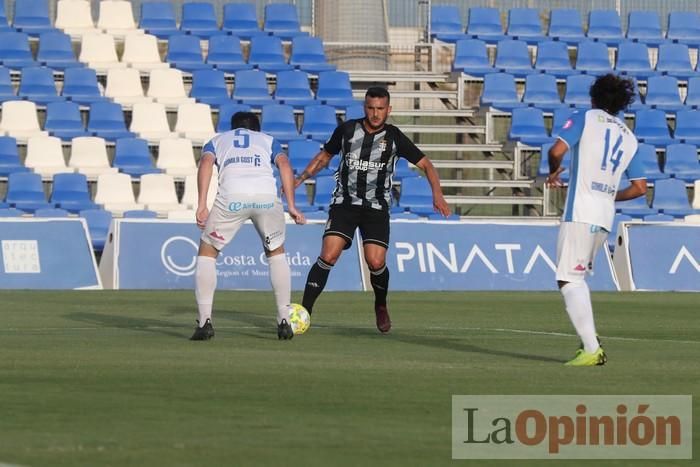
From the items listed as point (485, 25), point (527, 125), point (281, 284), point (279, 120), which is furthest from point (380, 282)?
point (485, 25)

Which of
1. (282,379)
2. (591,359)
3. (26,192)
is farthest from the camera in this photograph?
(26,192)

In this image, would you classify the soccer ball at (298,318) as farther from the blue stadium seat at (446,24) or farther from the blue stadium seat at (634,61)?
the blue stadium seat at (634,61)

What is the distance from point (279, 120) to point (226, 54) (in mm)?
2755

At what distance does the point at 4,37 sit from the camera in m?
31.0

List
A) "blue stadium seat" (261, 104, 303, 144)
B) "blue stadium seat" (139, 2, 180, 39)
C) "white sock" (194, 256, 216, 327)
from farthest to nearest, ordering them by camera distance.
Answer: "blue stadium seat" (139, 2, 180, 39) → "blue stadium seat" (261, 104, 303, 144) → "white sock" (194, 256, 216, 327)

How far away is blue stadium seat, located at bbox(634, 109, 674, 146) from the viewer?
3158 cm

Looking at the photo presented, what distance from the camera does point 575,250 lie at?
1030 cm

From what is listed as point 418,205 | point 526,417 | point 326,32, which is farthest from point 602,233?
point 326,32

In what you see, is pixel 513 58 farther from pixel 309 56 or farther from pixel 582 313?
pixel 582 313

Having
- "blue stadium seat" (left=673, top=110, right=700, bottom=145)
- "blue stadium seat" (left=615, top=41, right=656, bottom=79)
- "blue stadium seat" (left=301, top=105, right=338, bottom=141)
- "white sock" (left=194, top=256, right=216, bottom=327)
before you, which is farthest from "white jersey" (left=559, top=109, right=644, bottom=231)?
"blue stadium seat" (left=615, top=41, right=656, bottom=79)

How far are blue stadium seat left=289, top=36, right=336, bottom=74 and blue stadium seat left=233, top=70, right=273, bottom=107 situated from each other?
120 cm

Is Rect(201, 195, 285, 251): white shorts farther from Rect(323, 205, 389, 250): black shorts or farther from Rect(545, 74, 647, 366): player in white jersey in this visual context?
Rect(545, 74, 647, 366): player in white jersey

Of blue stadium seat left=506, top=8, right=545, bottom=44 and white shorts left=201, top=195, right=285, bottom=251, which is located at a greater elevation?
white shorts left=201, top=195, right=285, bottom=251

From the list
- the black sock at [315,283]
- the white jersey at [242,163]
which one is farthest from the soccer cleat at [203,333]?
the black sock at [315,283]
